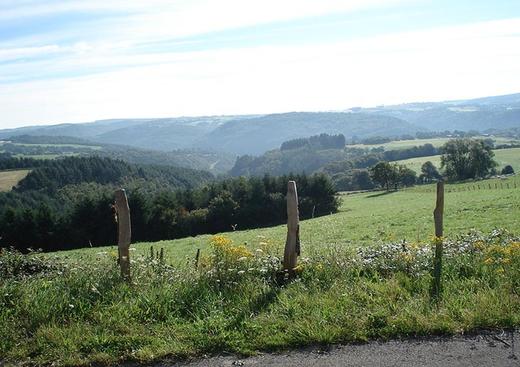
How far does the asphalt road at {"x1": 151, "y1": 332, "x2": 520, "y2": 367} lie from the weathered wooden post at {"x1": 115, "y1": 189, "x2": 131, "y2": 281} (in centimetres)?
281

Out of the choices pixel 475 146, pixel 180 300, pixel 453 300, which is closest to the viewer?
pixel 453 300

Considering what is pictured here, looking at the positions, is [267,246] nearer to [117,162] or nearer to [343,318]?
[343,318]

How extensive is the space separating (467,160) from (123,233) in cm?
8291

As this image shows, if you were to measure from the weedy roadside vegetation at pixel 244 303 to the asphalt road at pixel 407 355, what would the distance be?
0.20m

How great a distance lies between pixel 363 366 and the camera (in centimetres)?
553

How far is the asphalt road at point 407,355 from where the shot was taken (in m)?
5.57

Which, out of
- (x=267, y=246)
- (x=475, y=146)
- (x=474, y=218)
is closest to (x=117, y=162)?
(x=475, y=146)

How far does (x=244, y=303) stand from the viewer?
7.30 meters

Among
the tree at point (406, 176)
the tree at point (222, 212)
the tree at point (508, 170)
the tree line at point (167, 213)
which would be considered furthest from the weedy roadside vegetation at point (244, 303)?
the tree at point (508, 170)

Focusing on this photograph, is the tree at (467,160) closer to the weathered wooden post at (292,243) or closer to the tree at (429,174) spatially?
the tree at (429,174)

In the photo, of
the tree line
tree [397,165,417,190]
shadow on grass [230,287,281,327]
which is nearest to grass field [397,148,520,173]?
tree [397,165,417,190]

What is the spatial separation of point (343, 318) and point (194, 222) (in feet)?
182

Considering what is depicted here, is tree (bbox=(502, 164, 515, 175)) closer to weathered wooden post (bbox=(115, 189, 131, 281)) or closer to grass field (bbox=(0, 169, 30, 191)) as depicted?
weathered wooden post (bbox=(115, 189, 131, 281))

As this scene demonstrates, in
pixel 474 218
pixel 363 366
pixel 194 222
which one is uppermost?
pixel 363 366
